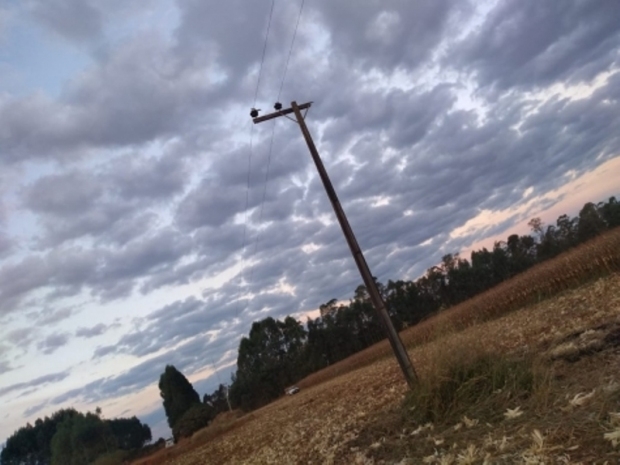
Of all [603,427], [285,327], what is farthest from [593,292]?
[285,327]

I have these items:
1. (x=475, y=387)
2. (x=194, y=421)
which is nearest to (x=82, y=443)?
(x=194, y=421)

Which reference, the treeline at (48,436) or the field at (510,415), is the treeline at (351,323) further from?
the field at (510,415)

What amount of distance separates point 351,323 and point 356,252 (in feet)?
283

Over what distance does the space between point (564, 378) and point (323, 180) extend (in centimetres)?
681

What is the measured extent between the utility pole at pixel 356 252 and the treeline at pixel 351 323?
66875 mm

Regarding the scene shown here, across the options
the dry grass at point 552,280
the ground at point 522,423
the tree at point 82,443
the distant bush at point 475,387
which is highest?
the tree at point 82,443

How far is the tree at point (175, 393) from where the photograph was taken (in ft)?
245

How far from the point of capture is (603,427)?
5.58m

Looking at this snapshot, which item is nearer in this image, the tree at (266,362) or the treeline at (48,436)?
the tree at (266,362)

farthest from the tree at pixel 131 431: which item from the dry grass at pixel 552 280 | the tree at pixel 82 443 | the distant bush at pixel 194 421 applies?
the dry grass at pixel 552 280

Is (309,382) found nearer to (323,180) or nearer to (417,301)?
(417,301)

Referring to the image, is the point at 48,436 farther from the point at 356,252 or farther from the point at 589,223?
the point at 356,252

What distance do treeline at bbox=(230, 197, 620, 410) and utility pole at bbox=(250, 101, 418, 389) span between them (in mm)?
66875

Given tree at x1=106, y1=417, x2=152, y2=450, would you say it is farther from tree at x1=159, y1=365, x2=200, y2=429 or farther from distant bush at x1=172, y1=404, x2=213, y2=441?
distant bush at x1=172, y1=404, x2=213, y2=441
